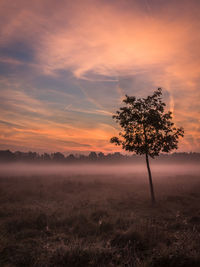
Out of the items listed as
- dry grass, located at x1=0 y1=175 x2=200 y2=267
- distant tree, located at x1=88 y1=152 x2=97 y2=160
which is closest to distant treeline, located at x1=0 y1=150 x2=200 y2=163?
distant tree, located at x1=88 y1=152 x2=97 y2=160

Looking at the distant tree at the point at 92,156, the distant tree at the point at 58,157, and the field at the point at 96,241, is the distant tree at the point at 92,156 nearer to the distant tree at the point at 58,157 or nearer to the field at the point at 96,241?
the distant tree at the point at 58,157

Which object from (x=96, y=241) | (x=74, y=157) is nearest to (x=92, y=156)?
(x=74, y=157)

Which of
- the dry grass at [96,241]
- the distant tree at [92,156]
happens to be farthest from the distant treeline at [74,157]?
the dry grass at [96,241]

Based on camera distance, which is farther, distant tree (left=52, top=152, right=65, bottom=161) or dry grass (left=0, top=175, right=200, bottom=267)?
distant tree (left=52, top=152, right=65, bottom=161)

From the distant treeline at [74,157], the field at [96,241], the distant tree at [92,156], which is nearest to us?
the field at [96,241]

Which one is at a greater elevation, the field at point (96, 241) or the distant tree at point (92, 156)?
the field at point (96, 241)

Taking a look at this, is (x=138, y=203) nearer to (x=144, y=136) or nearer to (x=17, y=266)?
(x=144, y=136)

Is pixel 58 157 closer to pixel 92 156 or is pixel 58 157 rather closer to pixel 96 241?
pixel 92 156

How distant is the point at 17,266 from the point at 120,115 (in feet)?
48.8

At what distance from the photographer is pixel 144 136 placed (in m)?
17.7

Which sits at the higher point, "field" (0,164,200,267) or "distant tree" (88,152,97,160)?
"field" (0,164,200,267)

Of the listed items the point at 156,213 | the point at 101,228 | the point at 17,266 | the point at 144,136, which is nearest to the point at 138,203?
the point at 156,213

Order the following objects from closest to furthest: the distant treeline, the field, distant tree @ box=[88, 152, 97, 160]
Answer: the field
the distant treeline
distant tree @ box=[88, 152, 97, 160]

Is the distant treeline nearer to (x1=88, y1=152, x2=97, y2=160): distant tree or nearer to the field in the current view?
(x1=88, y1=152, x2=97, y2=160): distant tree
